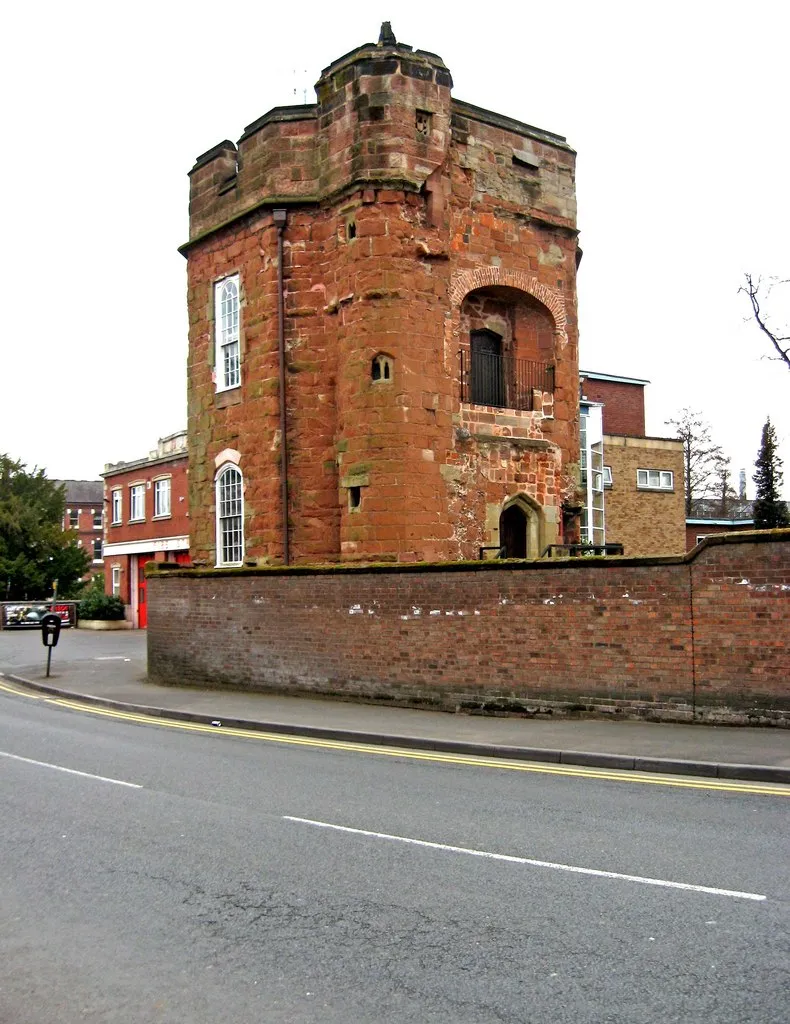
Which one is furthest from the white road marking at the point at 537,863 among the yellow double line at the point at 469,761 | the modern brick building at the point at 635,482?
the modern brick building at the point at 635,482

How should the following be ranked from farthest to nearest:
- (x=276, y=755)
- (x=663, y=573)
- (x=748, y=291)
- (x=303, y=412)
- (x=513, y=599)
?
1. (x=748, y=291)
2. (x=303, y=412)
3. (x=513, y=599)
4. (x=663, y=573)
5. (x=276, y=755)

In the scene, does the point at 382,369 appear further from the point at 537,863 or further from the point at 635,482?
the point at 635,482

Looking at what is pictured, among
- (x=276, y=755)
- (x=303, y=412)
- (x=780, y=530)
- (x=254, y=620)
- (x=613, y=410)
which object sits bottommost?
(x=276, y=755)

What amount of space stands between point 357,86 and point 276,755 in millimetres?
12568

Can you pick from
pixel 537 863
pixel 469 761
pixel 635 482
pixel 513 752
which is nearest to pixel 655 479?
pixel 635 482

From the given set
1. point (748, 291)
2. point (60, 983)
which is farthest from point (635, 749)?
point (748, 291)

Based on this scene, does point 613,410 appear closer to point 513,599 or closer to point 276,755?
point 513,599

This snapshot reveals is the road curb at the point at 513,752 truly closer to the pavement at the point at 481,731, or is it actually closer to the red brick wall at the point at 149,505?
the pavement at the point at 481,731

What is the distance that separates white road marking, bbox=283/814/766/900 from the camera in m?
6.05

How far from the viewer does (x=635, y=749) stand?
1114cm

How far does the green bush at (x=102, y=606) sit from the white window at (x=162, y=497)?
4428 mm

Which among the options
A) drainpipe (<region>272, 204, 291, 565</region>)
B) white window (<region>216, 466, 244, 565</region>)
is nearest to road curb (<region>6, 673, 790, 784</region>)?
drainpipe (<region>272, 204, 291, 565</region>)

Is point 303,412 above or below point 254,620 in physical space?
above

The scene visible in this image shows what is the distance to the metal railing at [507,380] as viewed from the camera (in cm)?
2011
